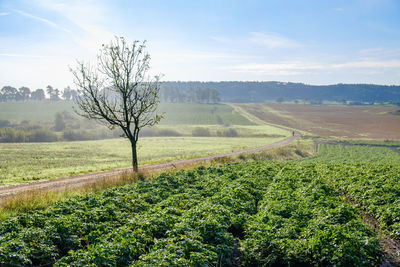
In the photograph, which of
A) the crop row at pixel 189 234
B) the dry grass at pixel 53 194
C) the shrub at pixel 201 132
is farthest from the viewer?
the shrub at pixel 201 132

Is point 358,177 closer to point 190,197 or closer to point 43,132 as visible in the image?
point 190,197

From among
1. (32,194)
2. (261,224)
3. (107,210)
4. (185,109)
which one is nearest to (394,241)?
(261,224)

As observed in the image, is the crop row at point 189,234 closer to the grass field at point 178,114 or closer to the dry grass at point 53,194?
the dry grass at point 53,194

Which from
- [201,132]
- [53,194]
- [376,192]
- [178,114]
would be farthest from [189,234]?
[178,114]

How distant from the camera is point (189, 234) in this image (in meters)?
10.1

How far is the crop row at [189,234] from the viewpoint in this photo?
28.4 ft

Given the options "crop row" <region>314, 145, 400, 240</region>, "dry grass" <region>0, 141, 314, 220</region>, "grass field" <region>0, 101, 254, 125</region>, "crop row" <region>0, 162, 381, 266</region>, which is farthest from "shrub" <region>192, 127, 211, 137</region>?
"crop row" <region>0, 162, 381, 266</region>

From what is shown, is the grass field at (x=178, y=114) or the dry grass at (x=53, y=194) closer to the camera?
the dry grass at (x=53, y=194)

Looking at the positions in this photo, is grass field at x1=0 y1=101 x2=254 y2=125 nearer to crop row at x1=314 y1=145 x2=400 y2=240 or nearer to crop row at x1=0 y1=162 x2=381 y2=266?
Result: crop row at x1=314 y1=145 x2=400 y2=240

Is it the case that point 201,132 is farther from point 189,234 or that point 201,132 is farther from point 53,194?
point 189,234

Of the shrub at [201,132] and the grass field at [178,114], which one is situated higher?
the grass field at [178,114]

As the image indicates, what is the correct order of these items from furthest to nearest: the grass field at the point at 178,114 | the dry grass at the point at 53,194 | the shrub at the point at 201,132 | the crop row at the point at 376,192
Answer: the grass field at the point at 178,114, the shrub at the point at 201,132, the dry grass at the point at 53,194, the crop row at the point at 376,192

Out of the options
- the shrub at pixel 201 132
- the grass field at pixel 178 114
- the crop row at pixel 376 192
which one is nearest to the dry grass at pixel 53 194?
the crop row at pixel 376 192

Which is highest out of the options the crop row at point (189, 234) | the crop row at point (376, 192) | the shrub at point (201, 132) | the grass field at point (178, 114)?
the grass field at point (178, 114)
